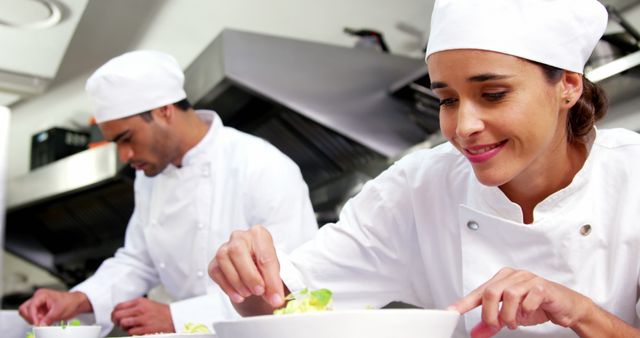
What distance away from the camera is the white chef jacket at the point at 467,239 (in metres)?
1.10

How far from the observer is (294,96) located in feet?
9.44

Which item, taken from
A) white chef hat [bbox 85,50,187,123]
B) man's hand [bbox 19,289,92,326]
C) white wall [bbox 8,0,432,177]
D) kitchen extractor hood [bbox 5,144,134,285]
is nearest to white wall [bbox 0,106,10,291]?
man's hand [bbox 19,289,92,326]

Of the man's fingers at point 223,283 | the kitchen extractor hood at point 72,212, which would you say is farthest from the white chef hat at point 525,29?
the kitchen extractor hood at point 72,212

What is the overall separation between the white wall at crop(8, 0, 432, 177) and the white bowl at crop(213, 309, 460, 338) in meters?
2.64

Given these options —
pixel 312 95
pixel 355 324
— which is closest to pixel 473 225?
pixel 355 324

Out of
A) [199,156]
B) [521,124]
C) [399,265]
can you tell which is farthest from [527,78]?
[199,156]

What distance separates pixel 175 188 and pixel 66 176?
2616mm

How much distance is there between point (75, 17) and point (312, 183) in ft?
4.34

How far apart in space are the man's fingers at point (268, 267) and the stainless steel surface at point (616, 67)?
1458mm

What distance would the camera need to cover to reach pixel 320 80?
9.75ft

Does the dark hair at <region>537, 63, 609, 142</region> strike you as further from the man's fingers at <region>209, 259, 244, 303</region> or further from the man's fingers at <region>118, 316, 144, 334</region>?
the man's fingers at <region>118, 316, 144, 334</region>

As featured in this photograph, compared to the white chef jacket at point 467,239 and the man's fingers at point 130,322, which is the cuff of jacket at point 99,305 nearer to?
the man's fingers at point 130,322

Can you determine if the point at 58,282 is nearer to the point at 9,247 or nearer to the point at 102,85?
the point at 9,247

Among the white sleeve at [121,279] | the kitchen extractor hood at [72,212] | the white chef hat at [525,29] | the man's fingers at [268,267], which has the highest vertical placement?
the white chef hat at [525,29]
